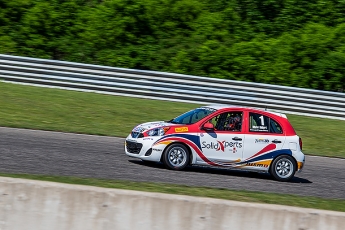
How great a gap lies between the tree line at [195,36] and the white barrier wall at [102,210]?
55.9 feet

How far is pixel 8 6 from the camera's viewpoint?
25859mm

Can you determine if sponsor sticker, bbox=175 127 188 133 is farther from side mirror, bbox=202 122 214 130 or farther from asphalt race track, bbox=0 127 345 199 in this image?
asphalt race track, bbox=0 127 345 199

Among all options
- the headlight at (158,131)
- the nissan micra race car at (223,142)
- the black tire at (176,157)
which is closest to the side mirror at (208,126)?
the nissan micra race car at (223,142)

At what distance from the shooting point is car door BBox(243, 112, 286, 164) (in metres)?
12.4

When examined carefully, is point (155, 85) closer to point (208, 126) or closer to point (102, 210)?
point (208, 126)

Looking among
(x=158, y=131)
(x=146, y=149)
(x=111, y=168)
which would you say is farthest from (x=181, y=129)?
(x=111, y=168)

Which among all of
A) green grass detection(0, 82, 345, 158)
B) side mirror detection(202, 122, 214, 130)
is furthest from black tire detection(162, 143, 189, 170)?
green grass detection(0, 82, 345, 158)

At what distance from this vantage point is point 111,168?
11.4 m

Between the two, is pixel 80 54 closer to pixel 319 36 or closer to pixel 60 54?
pixel 60 54

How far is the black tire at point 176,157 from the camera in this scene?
11992 mm

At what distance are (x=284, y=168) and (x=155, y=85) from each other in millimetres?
7951

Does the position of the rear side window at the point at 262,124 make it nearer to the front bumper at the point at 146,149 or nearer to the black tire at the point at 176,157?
the black tire at the point at 176,157

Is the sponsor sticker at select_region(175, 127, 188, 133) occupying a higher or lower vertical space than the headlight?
higher

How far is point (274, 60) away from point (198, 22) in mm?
4228
